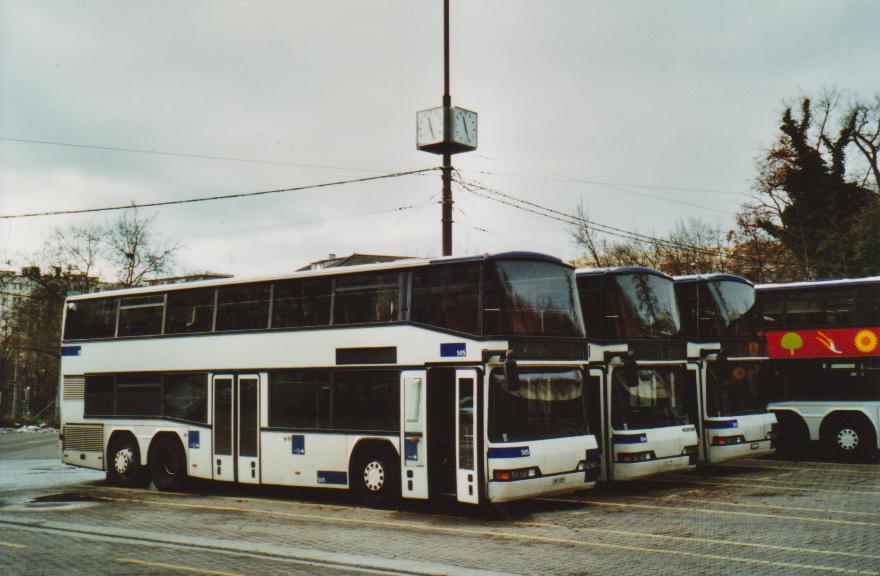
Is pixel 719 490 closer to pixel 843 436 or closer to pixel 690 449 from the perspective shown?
pixel 690 449

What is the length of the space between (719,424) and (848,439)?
519 centimetres

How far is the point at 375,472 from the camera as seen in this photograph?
14.8 metres

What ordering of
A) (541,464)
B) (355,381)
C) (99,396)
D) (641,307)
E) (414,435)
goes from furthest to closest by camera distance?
(99,396) < (641,307) < (355,381) < (414,435) < (541,464)

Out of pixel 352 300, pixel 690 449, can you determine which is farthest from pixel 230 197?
pixel 690 449

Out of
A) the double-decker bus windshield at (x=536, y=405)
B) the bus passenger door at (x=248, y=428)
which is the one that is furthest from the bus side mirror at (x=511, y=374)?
the bus passenger door at (x=248, y=428)

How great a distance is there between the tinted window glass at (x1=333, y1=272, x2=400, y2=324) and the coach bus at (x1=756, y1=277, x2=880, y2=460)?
12.5m

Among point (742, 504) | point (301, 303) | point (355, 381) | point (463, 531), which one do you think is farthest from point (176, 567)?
point (742, 504)

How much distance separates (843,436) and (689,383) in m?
6.30

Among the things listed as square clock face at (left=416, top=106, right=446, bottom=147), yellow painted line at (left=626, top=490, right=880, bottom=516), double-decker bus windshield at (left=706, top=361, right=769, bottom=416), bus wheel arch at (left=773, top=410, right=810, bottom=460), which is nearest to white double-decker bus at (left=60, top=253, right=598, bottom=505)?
A: yellow painted line at (left=626, top=490, right=880, bottom=516)

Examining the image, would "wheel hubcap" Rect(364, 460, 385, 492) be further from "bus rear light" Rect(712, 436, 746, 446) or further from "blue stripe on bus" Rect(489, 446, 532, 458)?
"bus rear light" Rect(712, 436, 746, 446)

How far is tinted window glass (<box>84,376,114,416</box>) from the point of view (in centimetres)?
1931

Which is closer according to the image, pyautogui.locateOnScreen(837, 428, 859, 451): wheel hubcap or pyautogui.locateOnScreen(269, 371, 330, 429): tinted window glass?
pyautogui.locateOnScreen(269, 371, 330, 429): tinted window glass

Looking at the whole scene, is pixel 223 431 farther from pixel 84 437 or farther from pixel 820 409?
pixel 820 409

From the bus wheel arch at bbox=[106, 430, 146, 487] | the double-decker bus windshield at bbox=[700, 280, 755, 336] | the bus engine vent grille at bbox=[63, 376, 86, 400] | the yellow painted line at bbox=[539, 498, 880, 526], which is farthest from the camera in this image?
the bus engine vent grille at bbox=[63, 376, 86, 400]
